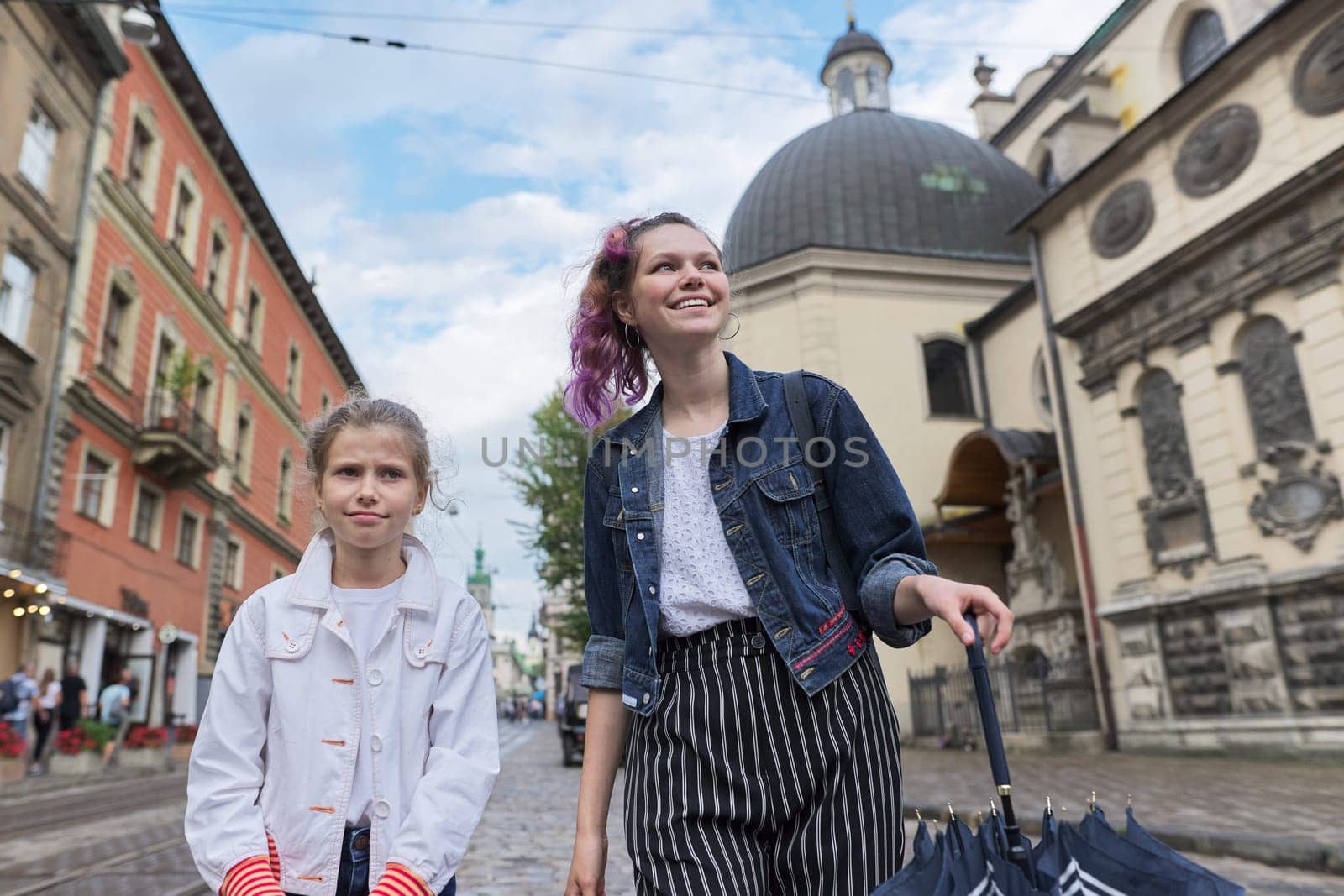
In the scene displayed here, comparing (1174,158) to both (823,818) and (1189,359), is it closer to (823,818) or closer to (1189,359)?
(1189,359)

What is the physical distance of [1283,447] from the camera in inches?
529

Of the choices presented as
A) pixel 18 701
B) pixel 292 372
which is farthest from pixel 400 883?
pixel 292 372

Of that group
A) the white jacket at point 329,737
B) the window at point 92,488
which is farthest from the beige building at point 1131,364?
the window at point 92,488

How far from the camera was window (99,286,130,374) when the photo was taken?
2081 centimetres

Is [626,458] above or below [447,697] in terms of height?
above

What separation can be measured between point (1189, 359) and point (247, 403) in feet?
82.7

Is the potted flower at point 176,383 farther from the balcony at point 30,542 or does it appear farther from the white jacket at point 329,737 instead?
the white jacket at point 329,737

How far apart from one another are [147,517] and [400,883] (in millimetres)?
23565

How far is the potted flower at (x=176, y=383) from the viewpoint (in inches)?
874

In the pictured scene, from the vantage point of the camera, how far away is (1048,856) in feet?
4.35

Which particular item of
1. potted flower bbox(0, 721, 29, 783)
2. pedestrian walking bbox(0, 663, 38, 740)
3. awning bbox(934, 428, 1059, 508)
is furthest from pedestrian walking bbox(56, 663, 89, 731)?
awning bbox(934, 428, 1059, 508)

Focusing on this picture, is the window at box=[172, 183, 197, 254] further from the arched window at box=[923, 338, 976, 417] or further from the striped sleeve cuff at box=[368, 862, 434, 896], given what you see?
the striped sleeve cuff at box=[368, 862, 434, 896]

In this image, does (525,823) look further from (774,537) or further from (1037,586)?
(1037,586)

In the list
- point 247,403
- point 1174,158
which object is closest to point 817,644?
point 1174,158
